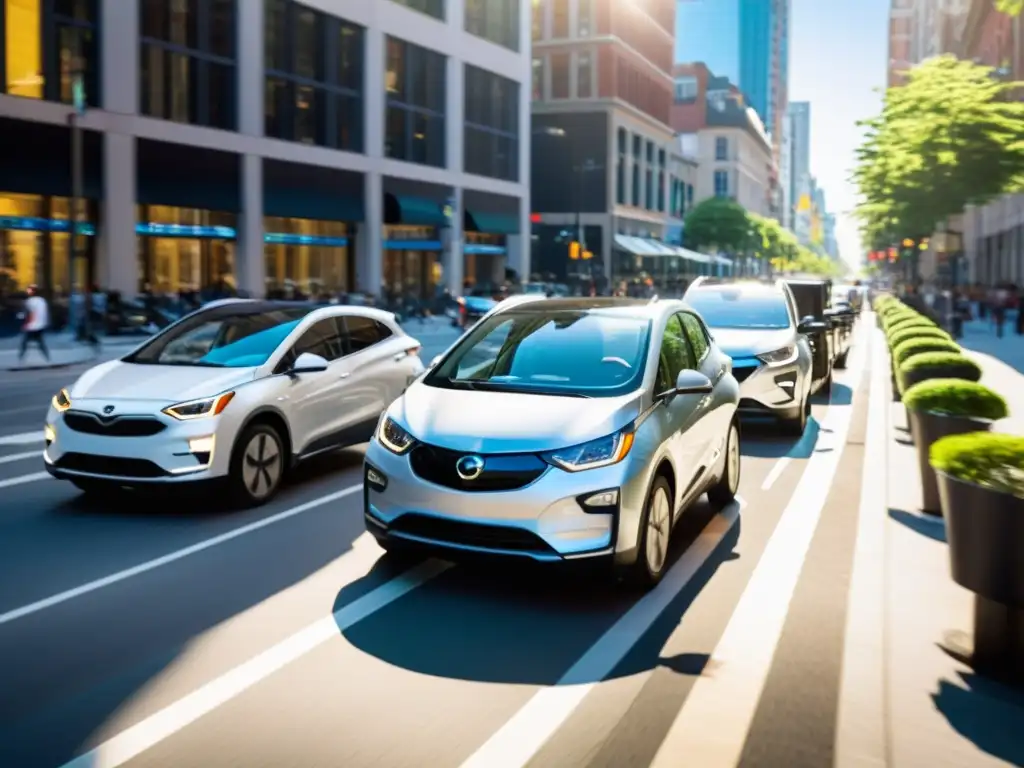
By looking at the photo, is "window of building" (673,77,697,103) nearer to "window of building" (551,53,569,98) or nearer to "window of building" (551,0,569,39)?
"window of building" (551,0,569,39)

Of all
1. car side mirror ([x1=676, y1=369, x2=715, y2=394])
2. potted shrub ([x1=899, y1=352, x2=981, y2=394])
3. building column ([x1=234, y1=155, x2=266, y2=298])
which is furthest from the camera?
building column ([x1=234, y1=155, x2=266, y2=298])

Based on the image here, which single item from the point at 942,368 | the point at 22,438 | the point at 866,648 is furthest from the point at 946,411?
the point at 22,438

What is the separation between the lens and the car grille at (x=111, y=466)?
331 inches

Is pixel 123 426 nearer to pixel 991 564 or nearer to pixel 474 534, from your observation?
pixel 474 534

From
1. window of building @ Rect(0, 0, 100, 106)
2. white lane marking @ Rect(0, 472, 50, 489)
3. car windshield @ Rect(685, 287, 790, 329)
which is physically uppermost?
window of building @ Rect(0, 0, 100, 106)

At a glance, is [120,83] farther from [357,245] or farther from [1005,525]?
[1005,525]

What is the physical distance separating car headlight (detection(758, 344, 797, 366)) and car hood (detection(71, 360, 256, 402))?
6.46 metres

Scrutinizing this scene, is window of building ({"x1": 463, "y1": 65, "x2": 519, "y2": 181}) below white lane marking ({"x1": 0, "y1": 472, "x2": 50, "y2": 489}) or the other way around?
the other way around

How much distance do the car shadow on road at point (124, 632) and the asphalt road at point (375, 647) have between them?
0.02m

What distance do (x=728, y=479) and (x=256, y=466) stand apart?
12.2ft

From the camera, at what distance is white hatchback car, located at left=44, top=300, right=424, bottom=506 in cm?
844

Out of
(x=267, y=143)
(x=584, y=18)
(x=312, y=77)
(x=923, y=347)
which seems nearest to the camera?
(x=923, y=347)

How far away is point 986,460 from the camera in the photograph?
5.34 metres

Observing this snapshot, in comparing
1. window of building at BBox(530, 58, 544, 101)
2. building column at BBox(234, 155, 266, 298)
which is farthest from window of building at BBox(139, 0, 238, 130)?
window of building at BBox(530, 58, 544, 101)
